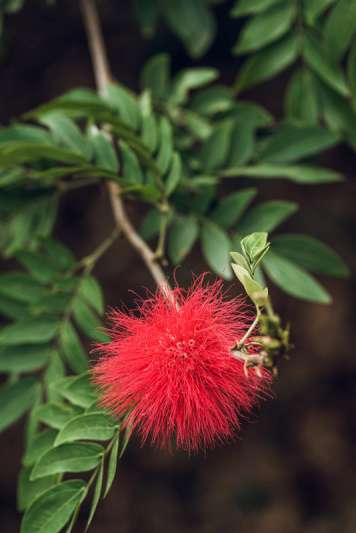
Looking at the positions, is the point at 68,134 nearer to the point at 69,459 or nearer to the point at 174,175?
the point at 174,175

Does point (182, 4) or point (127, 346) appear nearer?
point (127, 346)

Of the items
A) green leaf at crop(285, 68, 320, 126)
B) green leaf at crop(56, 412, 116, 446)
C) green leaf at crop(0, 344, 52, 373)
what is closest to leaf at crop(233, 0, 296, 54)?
green leaf at crop(285, 68, 320, 126)

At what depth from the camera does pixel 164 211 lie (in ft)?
4.94

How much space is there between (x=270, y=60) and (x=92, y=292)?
78 cm

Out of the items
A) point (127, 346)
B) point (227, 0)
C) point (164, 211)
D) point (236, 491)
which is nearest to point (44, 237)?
point (164, 211)

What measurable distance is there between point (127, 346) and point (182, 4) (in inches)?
51.2

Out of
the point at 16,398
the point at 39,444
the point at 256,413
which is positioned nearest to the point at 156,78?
the point at 16,398

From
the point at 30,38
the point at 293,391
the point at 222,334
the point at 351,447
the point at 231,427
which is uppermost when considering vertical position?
the point at 30,38

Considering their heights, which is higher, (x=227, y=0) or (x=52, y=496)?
(x=227, y=0)

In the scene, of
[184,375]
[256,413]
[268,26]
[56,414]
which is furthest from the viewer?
[256,413]

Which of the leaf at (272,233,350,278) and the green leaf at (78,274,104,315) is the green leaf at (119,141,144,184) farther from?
the leaf at (272,233,350,278)

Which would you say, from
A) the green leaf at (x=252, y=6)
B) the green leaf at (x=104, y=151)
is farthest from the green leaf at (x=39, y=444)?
the green leaf at (x=252, y=6)

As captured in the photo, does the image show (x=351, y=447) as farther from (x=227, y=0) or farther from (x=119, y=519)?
(x=227, y=0)

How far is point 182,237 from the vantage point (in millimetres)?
1688
